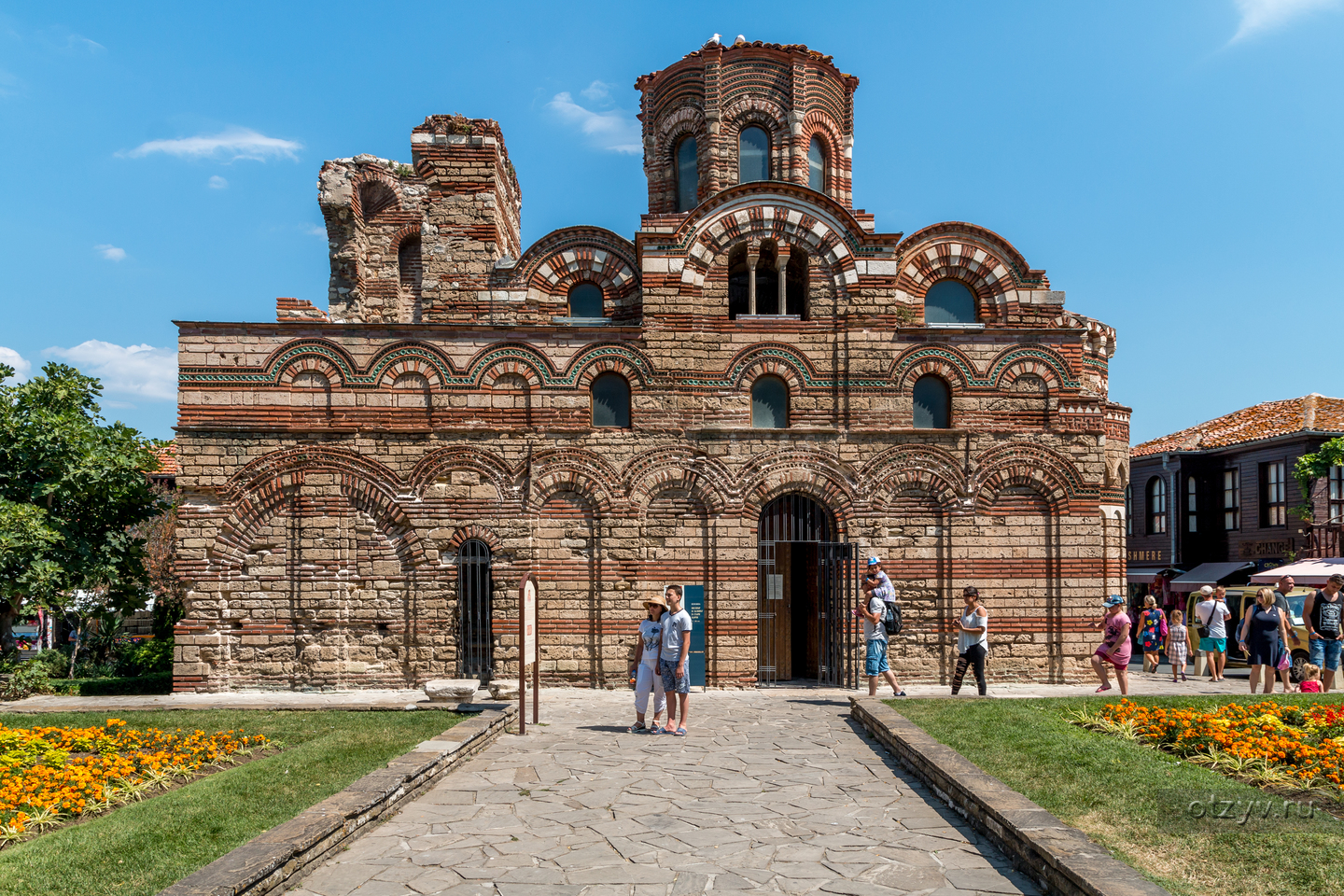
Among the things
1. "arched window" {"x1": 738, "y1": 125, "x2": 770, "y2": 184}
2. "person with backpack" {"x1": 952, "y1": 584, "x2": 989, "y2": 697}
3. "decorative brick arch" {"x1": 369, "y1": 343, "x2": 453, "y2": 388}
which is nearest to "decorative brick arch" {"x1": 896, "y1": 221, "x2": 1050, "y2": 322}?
"arched window" {"x1": 738, "y1": 125, "x2": 770, "y2": 184}

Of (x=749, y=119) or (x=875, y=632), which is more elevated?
(x=749, y=119)

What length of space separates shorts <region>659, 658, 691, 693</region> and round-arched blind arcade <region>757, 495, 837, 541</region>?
4.52m

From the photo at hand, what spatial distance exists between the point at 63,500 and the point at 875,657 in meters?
11.8

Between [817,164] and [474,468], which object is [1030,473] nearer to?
[817,164]

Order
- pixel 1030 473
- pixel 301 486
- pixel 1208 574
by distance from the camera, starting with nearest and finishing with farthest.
A: 1. pixel 301 486
2. pixel 1030 473
3. pixel 1208 574

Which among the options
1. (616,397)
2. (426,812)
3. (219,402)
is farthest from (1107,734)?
(219,402)

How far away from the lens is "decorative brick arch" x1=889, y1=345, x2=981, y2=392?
14.2 metres

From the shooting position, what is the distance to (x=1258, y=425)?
27.7 m

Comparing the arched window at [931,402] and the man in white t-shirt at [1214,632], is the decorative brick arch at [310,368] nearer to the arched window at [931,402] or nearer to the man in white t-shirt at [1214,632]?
the arched window at [931,402]

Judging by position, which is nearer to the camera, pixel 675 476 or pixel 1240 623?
pixel 675 476

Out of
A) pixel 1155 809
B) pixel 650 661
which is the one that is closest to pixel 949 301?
pixel 650 661

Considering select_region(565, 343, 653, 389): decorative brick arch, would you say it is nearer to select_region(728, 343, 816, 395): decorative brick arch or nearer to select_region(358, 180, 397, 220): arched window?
select_region(728, 343, 816, 395): decorative brick arch

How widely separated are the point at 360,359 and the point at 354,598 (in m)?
3.49

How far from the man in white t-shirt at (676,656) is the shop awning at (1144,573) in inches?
924
